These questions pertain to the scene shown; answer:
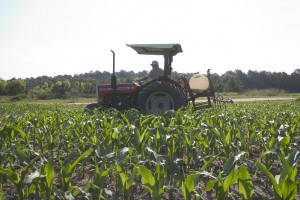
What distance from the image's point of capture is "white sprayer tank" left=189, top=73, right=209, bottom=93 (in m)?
7.83

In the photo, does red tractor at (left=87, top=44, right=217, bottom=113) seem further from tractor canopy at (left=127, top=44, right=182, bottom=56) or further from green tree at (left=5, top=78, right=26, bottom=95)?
green tree at (left=5, top=78, right=26, bottom=95)

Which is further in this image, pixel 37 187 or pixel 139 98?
pixel 139 98

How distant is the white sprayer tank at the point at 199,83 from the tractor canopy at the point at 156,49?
0.92 m

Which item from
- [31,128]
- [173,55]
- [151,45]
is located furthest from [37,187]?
[173,55]

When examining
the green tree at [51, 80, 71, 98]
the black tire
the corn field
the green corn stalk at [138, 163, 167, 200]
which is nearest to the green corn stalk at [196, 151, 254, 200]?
the corn field

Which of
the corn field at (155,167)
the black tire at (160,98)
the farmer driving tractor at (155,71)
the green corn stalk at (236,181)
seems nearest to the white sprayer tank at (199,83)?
the farmer driving tractor at (155,71)

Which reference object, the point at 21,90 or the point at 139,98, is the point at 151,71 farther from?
the point at 21,90

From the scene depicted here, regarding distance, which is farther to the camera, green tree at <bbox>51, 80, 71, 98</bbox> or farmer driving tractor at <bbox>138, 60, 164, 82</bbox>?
green tree at <bbox>51, 80, 71, 98</bbox>

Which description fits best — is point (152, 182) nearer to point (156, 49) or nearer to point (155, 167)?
point (155, 167)

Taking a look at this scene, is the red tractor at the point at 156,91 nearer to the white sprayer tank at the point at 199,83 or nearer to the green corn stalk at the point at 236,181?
the white sprayer tank at the point at 199,83

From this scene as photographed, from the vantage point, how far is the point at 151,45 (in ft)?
23.1

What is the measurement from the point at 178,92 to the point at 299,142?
2.81m

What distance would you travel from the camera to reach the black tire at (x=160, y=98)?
6625 mm

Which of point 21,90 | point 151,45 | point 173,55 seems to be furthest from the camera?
point 21,90
